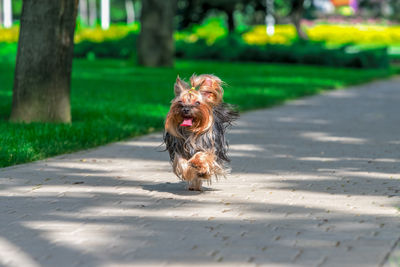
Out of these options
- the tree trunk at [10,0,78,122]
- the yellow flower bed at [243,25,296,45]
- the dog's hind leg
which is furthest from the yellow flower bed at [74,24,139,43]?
the dog's hind leg

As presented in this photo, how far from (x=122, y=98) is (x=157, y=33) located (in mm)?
12982

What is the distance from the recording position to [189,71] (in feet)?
93.6

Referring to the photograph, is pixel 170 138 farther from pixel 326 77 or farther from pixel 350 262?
pixel 326 77

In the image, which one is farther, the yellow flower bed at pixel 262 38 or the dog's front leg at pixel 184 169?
the yellow flower bed at pixel 262 38

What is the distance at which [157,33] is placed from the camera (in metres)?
30.6

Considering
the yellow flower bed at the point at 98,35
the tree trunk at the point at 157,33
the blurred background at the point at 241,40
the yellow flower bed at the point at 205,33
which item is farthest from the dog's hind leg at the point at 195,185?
the yellow flower bed at the point at 205,33

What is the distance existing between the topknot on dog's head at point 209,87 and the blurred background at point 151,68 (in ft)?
10.2

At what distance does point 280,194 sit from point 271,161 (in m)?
2.32

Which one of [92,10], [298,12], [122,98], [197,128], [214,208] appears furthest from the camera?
[92,10]

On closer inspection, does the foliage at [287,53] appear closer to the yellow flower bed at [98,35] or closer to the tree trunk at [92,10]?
the yellow flower bed at [98,35]

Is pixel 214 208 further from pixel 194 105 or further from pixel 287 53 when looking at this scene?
pixel 287 53

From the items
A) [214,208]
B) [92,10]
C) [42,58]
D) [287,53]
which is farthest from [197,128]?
[92,10]

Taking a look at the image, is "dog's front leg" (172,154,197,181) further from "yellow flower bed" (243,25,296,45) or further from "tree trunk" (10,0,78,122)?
"yellow flower bed" (243,25,296,45)

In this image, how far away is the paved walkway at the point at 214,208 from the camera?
5551 millimetres
